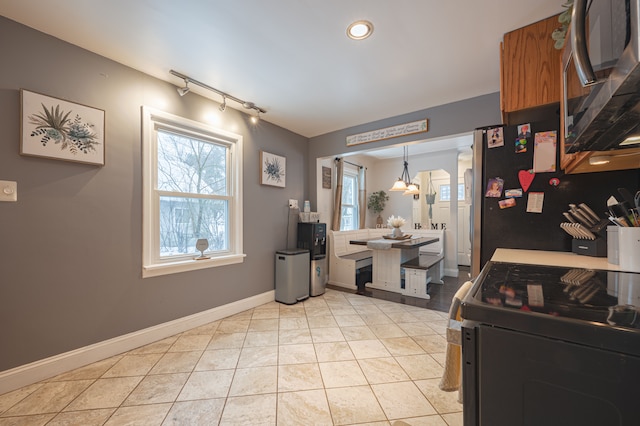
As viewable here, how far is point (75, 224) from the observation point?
1.96m

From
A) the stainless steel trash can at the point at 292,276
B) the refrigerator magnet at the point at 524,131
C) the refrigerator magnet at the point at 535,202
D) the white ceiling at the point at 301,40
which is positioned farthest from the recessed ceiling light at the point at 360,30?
the stainless steel trash can at the point at 292,276

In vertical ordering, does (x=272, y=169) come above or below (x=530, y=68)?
below

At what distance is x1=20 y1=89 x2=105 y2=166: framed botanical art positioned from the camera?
176 cm

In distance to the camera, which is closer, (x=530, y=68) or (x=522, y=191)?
(x=530, y=68)

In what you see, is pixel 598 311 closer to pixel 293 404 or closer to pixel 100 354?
pixel 293 404

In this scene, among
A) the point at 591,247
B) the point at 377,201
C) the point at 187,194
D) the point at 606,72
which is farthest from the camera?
the point at 377,201

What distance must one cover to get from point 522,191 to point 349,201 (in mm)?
4154

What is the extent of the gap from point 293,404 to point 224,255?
75.6 inches

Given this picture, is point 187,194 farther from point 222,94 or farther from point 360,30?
point 360,30

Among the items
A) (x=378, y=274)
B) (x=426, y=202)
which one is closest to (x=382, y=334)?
(x=378, y=274)

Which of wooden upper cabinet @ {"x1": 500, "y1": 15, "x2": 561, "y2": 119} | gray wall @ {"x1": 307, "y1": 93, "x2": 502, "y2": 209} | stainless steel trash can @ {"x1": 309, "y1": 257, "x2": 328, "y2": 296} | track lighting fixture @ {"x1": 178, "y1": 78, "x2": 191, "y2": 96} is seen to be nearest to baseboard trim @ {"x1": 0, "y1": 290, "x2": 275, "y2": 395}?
stainless steel trash can @ {"x1": 309, "y1": 257, "x2": 328, "y2": 296}

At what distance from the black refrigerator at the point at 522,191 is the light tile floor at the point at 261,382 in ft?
3.34

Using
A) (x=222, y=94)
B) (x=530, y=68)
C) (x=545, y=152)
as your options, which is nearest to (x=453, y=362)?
(x=545, y=152)

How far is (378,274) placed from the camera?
13.4ft
